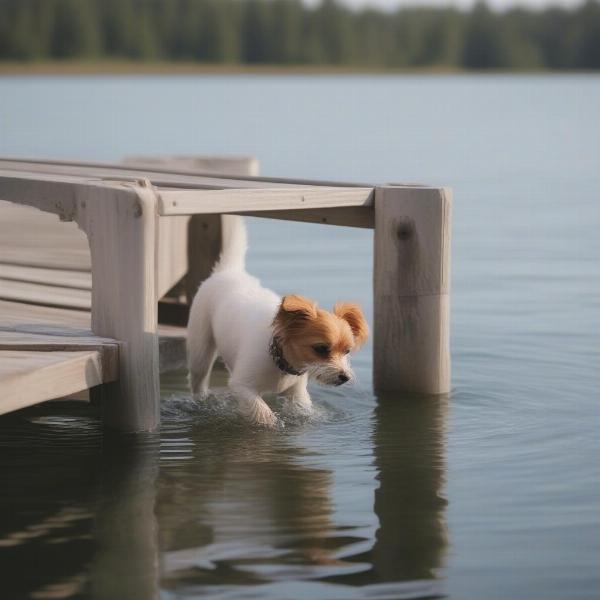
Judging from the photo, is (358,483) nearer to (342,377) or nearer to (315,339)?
(342,377)

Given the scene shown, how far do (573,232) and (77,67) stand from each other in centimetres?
8469

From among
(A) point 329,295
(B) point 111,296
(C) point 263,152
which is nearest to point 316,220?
(B) point 111,296

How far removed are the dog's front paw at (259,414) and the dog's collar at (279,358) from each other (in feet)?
0.93

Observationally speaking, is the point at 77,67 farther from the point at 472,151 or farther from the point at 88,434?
the point at 88,434

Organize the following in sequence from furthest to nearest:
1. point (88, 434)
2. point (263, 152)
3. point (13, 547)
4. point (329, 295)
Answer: point (263, 152)
point (329, 295)
point (88, 434)
point (13, 547)

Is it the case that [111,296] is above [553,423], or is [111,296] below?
above

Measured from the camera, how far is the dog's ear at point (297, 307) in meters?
5.89

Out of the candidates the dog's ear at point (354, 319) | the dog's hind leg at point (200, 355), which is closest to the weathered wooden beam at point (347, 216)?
the dog's hind leg at point (200, 355)

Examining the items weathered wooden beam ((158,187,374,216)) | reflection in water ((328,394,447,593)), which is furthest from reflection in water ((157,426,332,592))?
weathered wooden beam ((158,187,374,216))

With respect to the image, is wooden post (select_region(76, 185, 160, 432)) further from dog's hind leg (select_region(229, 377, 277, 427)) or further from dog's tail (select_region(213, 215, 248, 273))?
dog's tail (select_region(213, 215, 248, 273))

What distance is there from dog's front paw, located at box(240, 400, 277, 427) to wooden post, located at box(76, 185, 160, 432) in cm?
46

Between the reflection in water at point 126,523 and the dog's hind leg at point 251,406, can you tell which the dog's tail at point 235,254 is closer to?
the dog's hind leg at point 251,406

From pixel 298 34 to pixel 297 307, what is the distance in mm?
95743

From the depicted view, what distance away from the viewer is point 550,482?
5793 mm
